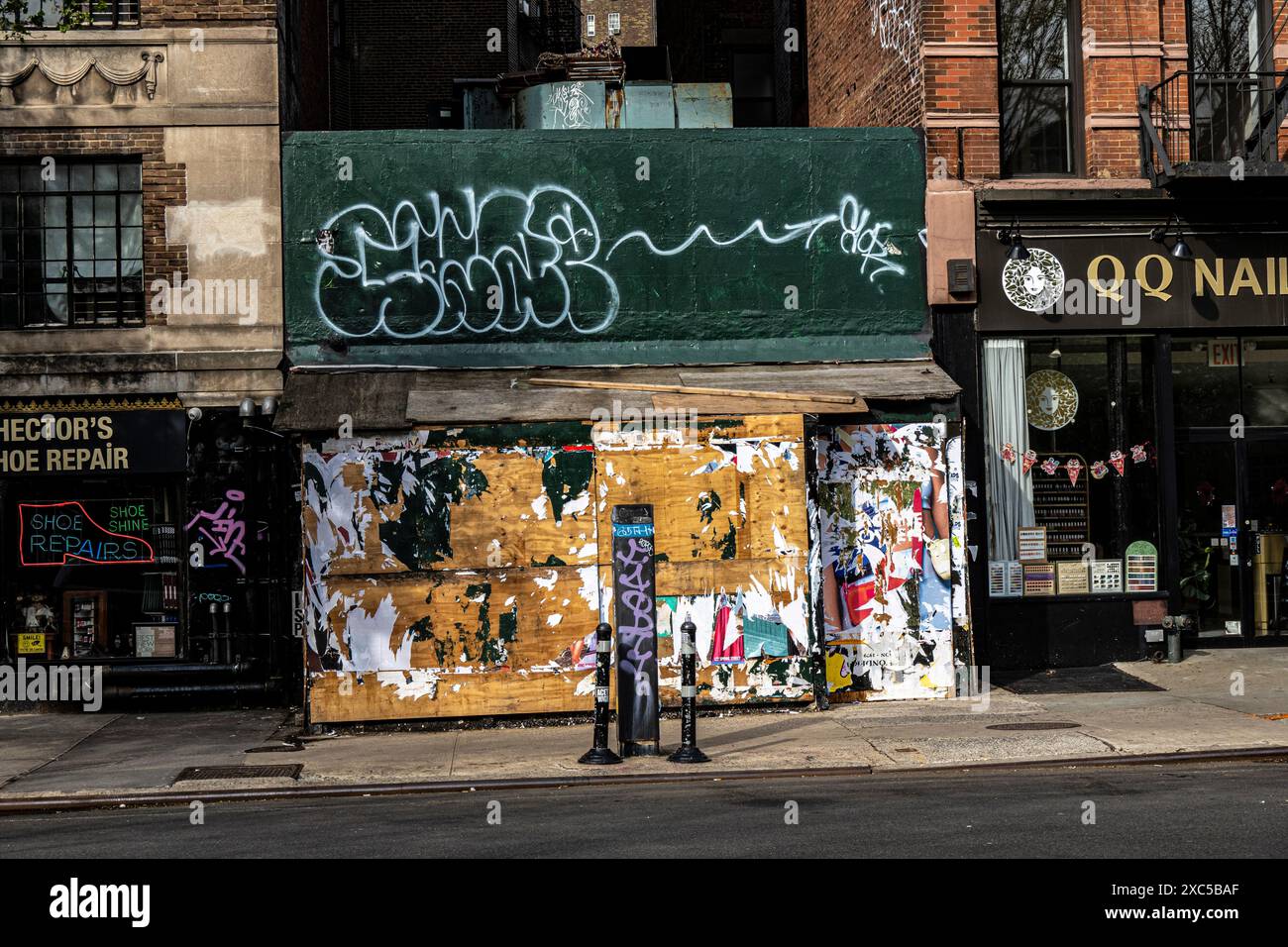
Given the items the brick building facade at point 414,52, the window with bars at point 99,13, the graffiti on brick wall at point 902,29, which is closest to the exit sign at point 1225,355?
the graffiti on brick wall at point 902,29

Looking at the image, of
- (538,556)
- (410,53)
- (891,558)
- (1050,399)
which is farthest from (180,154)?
(410,53)

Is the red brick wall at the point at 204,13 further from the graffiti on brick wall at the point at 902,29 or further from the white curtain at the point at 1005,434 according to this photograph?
the white curtain at the point at 1005,434

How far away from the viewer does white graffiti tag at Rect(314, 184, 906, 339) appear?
48.9ft

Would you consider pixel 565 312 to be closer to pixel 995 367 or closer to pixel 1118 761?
pixel 995 367

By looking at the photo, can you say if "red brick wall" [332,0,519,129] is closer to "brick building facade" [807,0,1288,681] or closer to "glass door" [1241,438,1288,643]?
"brick building facade" [807,0,1288,681]

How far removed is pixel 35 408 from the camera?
14695mm

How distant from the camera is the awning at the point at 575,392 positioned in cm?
1350

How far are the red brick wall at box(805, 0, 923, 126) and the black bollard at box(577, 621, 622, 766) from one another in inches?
304

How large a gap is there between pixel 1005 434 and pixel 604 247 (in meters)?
4.88

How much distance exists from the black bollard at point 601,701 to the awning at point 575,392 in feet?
9.47

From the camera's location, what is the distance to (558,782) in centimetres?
1066

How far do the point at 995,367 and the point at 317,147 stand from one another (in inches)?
305
